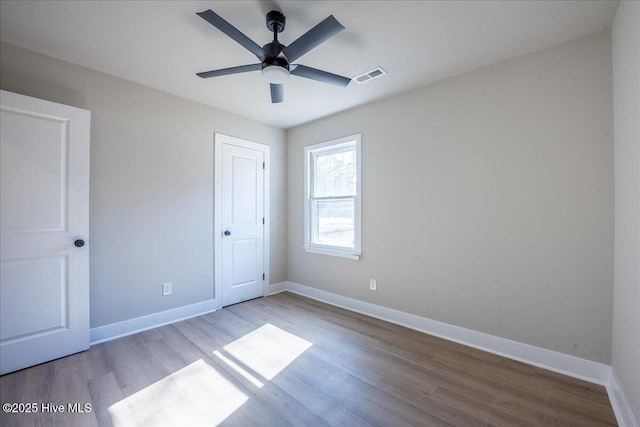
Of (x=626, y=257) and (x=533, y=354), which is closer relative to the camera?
(x=626, y=257)

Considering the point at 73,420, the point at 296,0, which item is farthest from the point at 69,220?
the point at 296,0

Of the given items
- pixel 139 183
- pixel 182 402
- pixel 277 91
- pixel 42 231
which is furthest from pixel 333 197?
pixel 42 231

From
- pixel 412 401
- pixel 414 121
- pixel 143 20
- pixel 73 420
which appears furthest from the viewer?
pixel 414 121

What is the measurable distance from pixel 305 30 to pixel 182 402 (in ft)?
9.12

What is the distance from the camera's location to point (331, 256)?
148 inches

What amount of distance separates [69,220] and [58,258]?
1.09 ft

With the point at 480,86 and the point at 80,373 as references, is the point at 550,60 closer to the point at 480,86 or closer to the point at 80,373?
the point at 480,86

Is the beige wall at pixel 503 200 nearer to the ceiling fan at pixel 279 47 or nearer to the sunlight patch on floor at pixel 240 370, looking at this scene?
the ceiling fan at pixel 279 47

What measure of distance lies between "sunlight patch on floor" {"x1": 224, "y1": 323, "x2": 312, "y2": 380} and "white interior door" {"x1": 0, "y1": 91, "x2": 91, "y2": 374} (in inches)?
55.0

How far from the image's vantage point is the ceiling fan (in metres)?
1.57

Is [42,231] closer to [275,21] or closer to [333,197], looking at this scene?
[275,21]

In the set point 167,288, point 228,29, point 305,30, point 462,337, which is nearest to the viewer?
point 228,29

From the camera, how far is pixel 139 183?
2.87 meters

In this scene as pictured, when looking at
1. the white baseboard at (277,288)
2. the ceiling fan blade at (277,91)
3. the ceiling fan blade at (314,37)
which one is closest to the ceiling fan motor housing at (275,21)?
the ceiling fan blade at (314,37)
